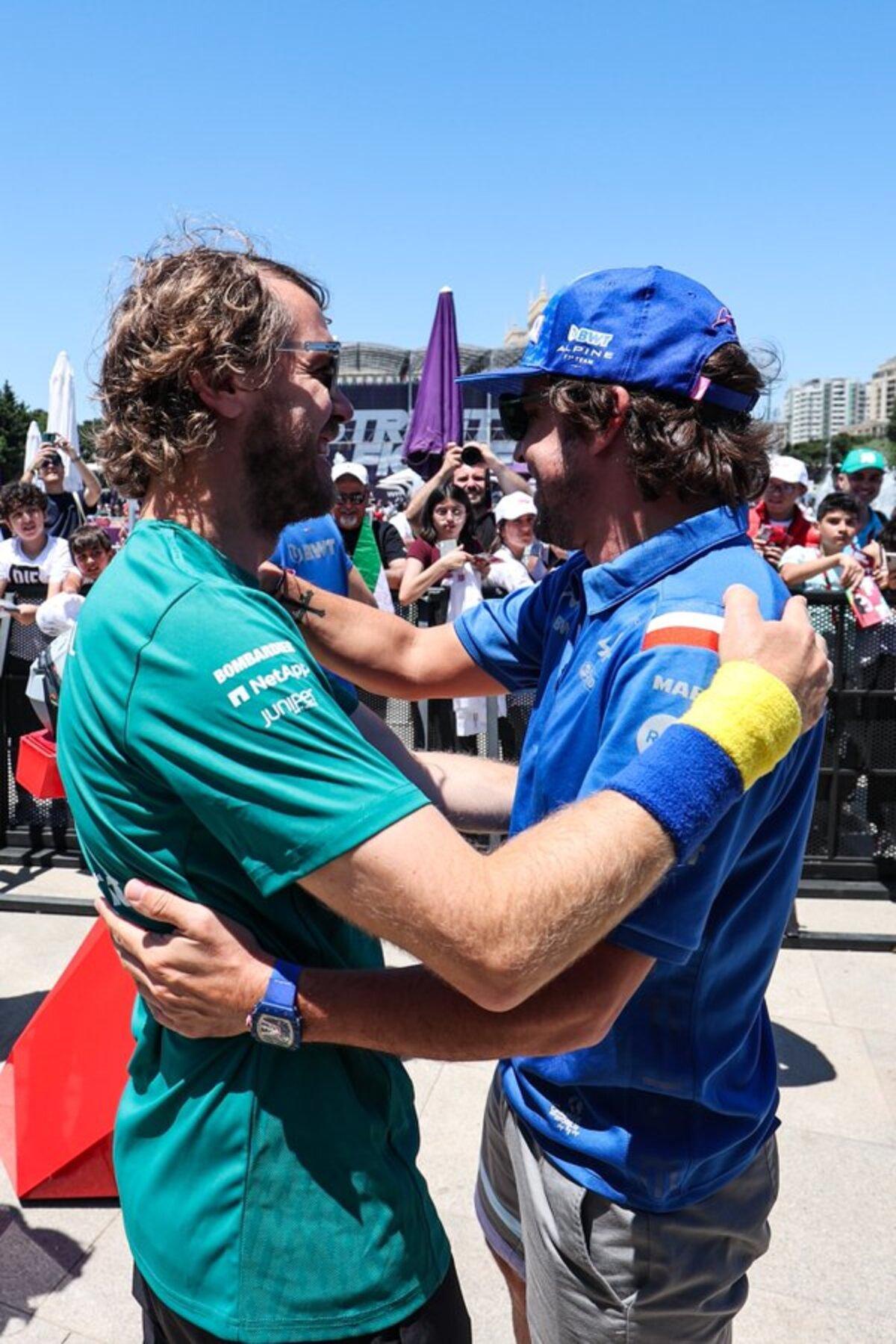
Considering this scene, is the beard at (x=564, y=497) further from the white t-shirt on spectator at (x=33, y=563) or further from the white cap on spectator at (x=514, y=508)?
the white t-shirt on spectator at (x=33, y=563)

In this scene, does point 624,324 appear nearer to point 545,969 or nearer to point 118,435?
point 118,435

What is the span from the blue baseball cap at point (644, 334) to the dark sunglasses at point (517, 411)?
3.4 inches

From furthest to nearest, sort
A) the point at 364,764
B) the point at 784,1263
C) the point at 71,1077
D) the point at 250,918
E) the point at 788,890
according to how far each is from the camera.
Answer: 1. the point at 71,1077
2. the point at 784,1263
3. the point at 788,890
4. the point at 250,918
5. the point at 364,764

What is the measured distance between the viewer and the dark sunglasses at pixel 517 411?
2.00m

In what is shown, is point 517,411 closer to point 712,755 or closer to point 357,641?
point 357,641

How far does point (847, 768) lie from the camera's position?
615 cm

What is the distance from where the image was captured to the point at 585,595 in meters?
1.90

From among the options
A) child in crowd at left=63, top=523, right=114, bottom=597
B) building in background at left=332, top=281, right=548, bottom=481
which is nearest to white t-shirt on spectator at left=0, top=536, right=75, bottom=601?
child in crowd at left=63, top=523, right=114, bottom=597

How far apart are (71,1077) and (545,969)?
2652 millimetres

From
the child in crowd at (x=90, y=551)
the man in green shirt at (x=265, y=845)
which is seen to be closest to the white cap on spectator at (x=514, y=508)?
the child in crowd at (x=90, y=551)

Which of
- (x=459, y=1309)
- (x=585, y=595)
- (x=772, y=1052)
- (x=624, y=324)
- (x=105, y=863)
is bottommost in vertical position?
(x=459, y=1309)

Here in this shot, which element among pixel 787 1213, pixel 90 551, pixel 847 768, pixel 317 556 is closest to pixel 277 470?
pixel 317 556

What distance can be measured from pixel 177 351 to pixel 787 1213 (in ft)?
10.4

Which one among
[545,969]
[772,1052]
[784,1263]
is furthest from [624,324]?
[784,1263]
